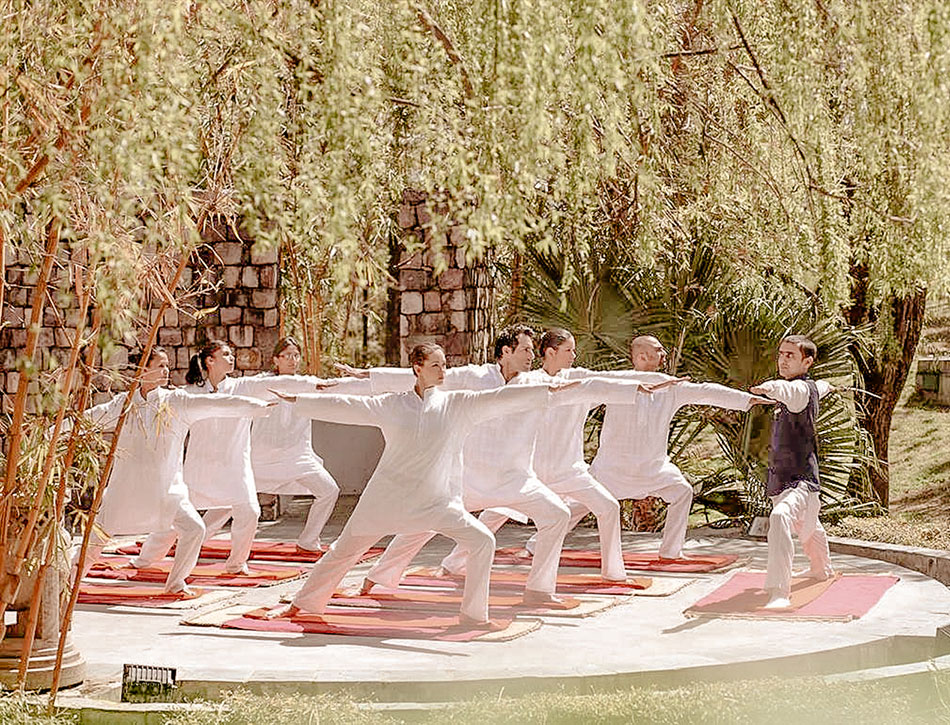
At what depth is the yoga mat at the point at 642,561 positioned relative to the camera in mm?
10758

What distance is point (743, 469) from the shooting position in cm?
1272

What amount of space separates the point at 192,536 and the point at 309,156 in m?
4.71

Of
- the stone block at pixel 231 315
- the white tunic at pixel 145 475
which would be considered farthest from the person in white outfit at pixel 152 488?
the stone block at pixel 231 315

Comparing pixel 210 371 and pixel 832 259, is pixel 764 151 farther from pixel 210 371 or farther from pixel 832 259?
pixel 210 371

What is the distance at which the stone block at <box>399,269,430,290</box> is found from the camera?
46.3ft

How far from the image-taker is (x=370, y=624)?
→ 857 cm

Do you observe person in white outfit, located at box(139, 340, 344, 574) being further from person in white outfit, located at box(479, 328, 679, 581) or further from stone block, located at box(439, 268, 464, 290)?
stone block, located at box(439, 268, 464, 290)

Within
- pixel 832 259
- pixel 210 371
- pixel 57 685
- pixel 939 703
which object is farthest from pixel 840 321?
pixel 57 685

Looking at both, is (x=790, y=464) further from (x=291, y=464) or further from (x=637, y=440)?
(x=291, y=464)

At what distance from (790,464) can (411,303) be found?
5.55 m

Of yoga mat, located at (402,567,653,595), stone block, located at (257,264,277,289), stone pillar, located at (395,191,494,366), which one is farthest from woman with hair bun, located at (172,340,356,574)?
stone block, located at (257,264,277,289)

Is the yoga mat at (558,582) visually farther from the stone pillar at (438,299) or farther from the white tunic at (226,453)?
the stone pillar at (438,299)

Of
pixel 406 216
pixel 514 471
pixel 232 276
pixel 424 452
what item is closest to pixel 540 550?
pixel 514 471

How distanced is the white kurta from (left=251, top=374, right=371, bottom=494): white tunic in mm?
2100
